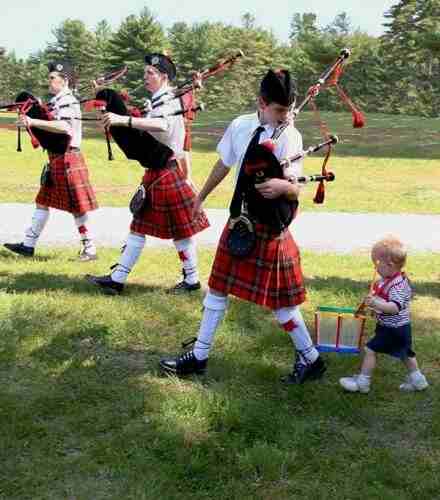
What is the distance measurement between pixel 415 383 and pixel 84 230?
12.7 feet

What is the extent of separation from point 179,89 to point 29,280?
219cm

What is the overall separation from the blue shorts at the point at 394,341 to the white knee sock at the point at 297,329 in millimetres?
374

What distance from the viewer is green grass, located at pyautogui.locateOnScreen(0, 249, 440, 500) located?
10.1 ft

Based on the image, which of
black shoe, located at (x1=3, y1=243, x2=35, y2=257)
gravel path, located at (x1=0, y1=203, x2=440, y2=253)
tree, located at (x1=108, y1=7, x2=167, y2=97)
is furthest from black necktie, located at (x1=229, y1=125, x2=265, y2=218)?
tree, located at (x1=108, y1=7, x2=167, y2=97)

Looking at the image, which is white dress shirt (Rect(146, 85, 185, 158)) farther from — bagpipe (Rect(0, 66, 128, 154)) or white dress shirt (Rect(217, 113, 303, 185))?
white dress shirt (Rect(217, 113, 303, 185))

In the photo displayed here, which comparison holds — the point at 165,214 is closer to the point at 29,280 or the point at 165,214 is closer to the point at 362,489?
the point at 29,280

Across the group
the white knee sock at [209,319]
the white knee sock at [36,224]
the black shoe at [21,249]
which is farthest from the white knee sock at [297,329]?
the black shoe at [21,249]

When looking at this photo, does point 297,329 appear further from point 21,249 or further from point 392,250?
point 21,249

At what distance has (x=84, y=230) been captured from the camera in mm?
6699

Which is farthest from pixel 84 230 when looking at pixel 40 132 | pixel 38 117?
pixel 38 117

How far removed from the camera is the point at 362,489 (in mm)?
3031

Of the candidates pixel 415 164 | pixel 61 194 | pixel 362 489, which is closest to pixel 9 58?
pixel 415 164

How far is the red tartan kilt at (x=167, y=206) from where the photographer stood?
17.8 ft

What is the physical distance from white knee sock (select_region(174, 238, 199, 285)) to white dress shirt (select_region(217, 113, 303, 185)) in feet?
6.33
